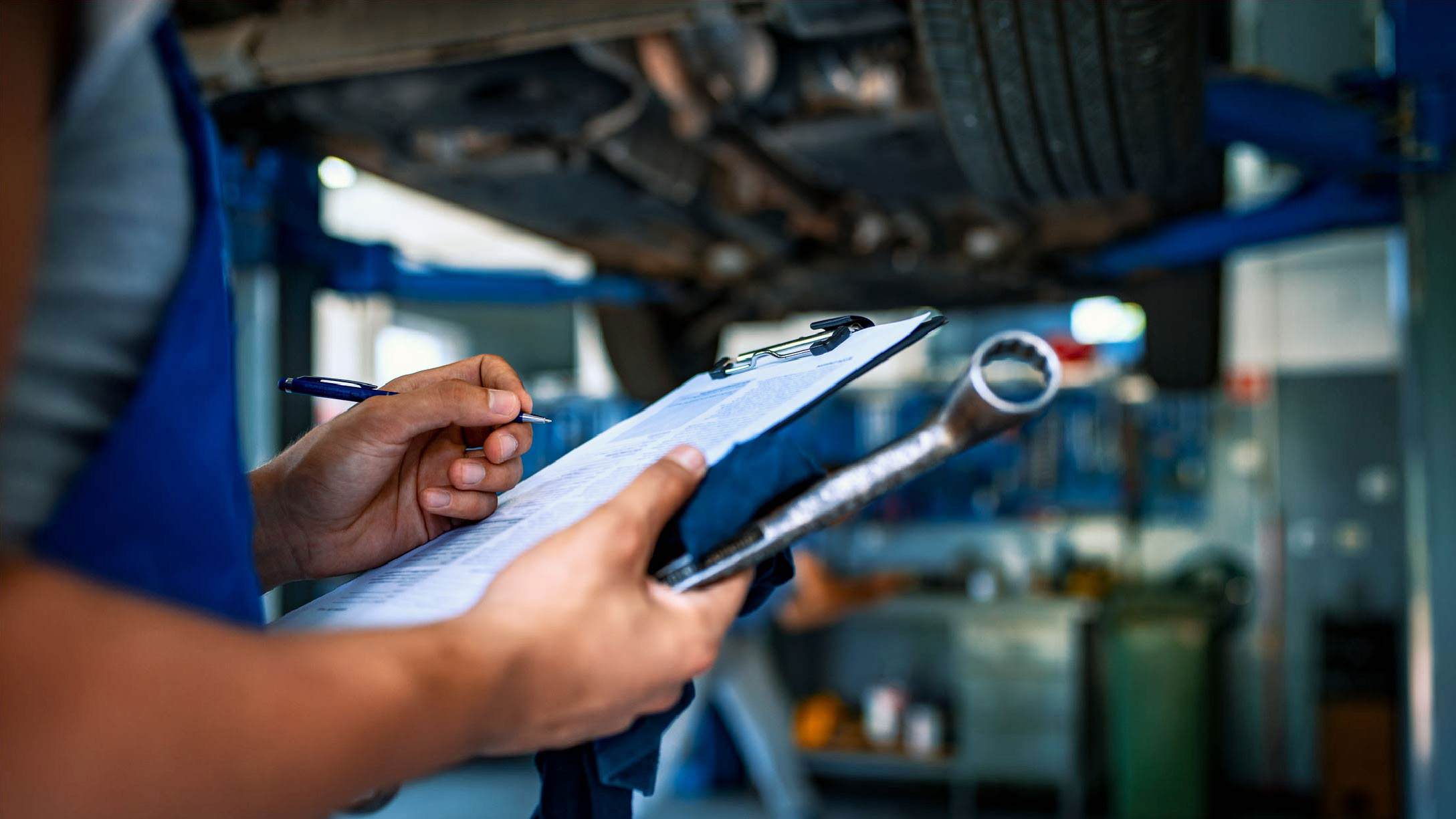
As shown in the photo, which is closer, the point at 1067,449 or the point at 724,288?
the point at 724,288

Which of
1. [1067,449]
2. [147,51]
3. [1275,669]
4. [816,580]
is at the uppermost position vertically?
[1067,449]

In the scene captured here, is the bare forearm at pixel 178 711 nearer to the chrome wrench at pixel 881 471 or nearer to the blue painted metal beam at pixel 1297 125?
the chrome wrench at pixel 881 471

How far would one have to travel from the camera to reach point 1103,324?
5027 mm

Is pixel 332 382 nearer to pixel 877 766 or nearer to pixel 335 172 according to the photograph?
pixel 335 172

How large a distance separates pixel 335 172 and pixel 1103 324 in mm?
3863

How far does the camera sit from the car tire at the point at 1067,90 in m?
1.13

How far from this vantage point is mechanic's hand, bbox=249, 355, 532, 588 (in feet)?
2.35

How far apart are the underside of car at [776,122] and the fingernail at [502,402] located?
0.70 meters

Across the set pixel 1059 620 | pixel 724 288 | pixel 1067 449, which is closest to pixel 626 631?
pixel 724 288

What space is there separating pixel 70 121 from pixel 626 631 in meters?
0.31

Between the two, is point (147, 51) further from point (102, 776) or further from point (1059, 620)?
point (1059, 620)

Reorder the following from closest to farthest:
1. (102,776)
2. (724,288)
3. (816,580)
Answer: (102,776) < (724,288) < (816,580)

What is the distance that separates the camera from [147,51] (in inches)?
15.8

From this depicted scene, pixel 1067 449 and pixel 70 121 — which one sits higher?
pixel 1067 449
